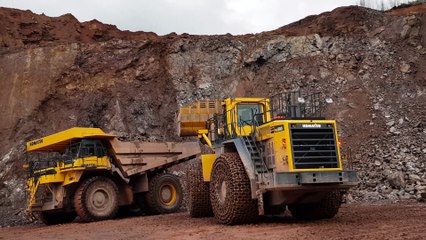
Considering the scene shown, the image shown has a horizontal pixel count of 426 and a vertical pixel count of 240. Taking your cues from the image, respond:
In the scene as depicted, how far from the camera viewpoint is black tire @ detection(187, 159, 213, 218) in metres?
13.6

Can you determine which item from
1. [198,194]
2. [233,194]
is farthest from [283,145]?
[198,194]

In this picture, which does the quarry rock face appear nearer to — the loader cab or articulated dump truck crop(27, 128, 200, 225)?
articulated dump truck crop(27, 128, 200, 225)

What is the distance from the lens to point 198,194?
13617mm

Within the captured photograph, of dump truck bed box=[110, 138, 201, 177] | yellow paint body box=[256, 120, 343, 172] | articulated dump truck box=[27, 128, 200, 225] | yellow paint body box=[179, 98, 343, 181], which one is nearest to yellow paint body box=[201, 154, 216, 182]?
yellow paint body box=[179, 98, 343, 181]

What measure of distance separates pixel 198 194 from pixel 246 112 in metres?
2.87

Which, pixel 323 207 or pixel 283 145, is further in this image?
pixel 323 207

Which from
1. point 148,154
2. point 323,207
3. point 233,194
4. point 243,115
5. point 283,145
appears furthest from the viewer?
point 148,154

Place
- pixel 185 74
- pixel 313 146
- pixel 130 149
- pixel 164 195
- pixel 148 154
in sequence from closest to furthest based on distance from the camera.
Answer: pixel 313 146
pixel 130 149
pixel 148 154
pixel 164 195
pixel 185 74

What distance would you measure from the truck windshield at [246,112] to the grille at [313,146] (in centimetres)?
164

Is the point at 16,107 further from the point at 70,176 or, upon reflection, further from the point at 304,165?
the point at 304,165

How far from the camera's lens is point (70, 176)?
15.5 meters

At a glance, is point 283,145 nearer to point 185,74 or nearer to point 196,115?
point 196,115

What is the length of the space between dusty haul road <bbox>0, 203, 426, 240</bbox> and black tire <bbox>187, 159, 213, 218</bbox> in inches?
20.4

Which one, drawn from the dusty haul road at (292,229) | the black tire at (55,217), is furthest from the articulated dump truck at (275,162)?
the black tire at (55,217)
